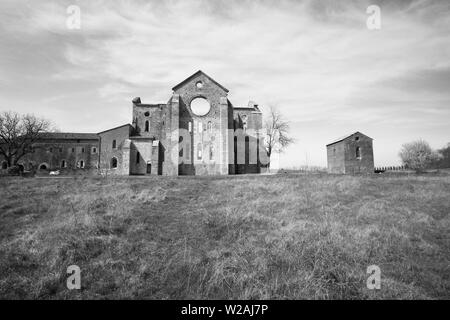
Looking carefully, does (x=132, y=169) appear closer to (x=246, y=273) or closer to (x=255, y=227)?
(x=255, y=227)

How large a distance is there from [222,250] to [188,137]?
91.7 feet

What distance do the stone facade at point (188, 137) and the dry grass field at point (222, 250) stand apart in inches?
→ 873

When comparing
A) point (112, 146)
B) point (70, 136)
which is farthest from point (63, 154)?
point (112, 146)

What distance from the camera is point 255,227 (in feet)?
24.2

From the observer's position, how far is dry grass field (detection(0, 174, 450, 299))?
437cm

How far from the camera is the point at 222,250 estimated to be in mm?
5676

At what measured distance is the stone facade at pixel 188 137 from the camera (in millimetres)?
32219

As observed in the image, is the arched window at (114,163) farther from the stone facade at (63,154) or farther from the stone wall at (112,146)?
the stone facade at (63,154)

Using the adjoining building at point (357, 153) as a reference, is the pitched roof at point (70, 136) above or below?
above

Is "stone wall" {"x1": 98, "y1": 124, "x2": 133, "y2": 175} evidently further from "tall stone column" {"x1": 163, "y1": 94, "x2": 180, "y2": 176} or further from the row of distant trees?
the row of distant trees

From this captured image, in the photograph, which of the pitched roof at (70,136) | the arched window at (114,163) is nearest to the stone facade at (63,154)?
the pitched roof at (70,136)

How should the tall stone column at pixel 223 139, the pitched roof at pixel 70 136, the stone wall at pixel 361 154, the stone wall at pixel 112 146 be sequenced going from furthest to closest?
the pitched roof at pixel 70 136
the stone wall at pixel 112 146
the stone wall at pixel 361 154
the tall stone column at pixel 223 139
